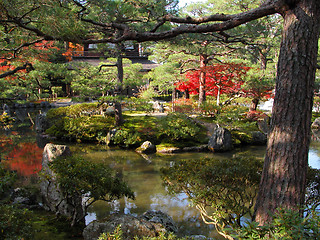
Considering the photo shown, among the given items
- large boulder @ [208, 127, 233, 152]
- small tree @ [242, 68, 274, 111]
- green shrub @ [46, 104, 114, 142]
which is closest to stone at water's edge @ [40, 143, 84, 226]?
green shrub @ [46, 104, 114, 142]

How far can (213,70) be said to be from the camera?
14.1 meters

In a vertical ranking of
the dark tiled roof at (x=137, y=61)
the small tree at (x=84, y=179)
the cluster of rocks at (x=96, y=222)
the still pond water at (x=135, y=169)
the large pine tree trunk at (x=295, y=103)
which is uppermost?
the dark tiled roof at (x=137, y=61)

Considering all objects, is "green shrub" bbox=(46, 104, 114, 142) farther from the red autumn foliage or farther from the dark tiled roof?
the dark tiled roof

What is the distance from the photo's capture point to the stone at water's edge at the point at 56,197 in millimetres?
4633

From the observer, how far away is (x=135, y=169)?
8578mm

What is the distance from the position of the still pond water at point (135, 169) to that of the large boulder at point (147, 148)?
355 millimetres

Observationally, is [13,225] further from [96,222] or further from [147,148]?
[147,148]

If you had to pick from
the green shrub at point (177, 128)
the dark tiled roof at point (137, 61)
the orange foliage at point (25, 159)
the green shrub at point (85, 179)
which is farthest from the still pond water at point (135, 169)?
the dark tiled roof at point (137, 61)

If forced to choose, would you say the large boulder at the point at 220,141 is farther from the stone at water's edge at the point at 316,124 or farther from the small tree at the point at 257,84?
the stone at water's edge at the point at 316,124

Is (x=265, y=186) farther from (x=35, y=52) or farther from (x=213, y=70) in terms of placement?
(x=213, y=70)

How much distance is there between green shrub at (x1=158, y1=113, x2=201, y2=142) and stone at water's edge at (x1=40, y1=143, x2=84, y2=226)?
6.51 m

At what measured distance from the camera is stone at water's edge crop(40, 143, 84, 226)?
4.63 metres

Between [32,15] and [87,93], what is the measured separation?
19.3ft

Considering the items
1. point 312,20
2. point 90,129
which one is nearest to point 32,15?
point 312,20
